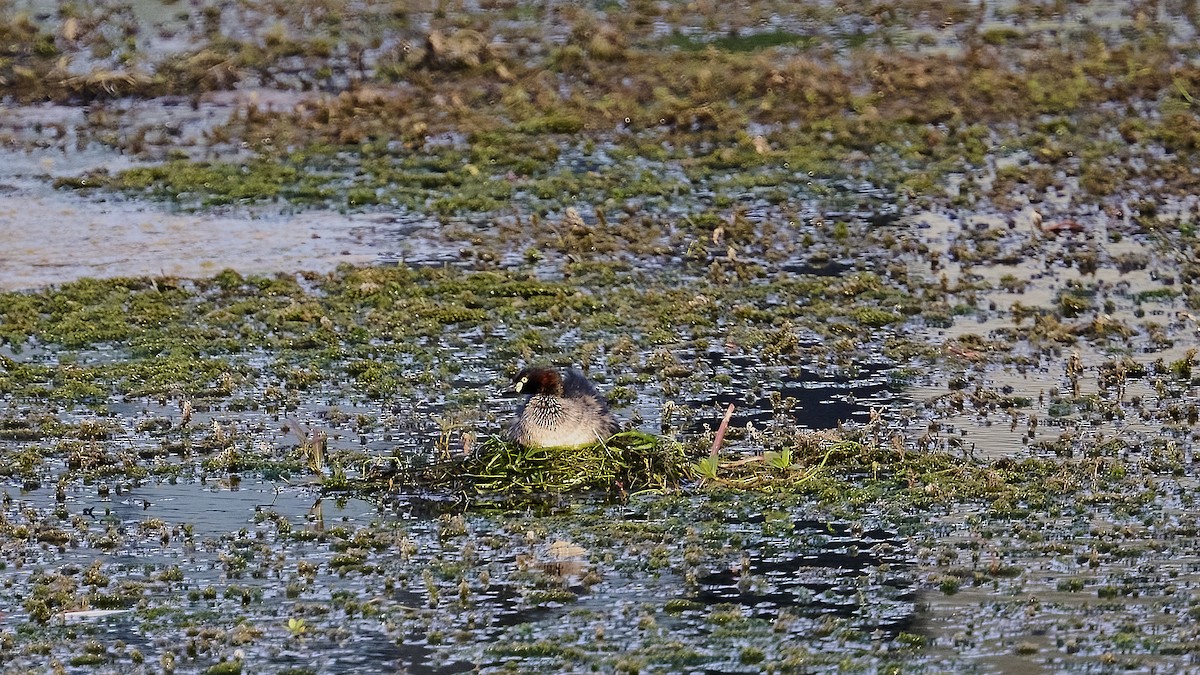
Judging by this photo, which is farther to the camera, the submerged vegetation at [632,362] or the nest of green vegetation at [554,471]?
the nest of green vegetation at [554,471]

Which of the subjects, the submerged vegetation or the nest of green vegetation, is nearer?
the submerged vegetation

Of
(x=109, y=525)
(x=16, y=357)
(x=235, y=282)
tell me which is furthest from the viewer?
(x=235, y=282)

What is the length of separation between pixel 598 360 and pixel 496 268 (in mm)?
2024

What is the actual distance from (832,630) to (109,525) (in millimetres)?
3293

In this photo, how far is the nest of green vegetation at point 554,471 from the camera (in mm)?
9000

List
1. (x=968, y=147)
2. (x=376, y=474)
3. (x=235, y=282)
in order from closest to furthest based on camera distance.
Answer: (x=376, y=474), (x=235, y=282), (x=968, y=147)

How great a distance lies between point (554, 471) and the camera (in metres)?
9.12

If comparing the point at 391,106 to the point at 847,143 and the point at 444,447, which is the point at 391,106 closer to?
the point at 847,143

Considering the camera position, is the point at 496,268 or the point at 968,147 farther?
the point at 968,147

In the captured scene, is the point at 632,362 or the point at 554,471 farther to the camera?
the point at 632,362

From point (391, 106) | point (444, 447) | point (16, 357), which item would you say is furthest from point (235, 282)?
point (391, 106)

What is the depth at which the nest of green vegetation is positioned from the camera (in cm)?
900

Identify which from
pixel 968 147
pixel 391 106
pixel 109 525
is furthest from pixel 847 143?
pixel 109 525

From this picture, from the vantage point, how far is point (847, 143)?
15945mm
